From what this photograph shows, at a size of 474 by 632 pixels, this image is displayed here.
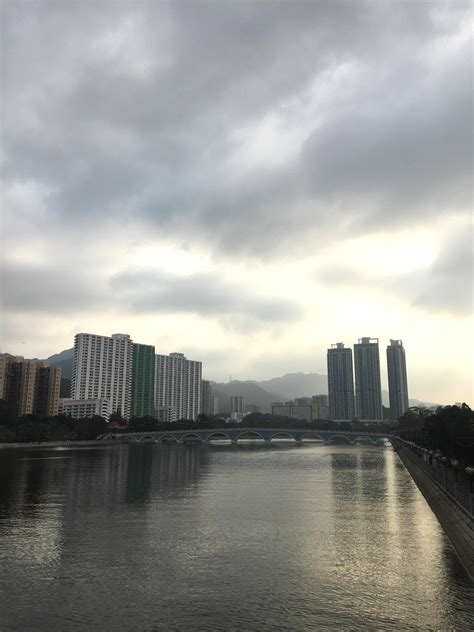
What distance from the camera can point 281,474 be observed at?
68.2 metres

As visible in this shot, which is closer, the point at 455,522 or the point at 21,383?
the point at 455,522

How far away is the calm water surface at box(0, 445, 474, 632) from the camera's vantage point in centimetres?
1747

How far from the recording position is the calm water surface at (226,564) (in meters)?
17.5

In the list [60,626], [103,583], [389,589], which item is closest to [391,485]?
[389,589]

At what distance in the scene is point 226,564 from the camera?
23.6 meters

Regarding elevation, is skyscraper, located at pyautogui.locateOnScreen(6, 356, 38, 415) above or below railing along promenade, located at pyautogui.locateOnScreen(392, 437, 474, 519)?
above

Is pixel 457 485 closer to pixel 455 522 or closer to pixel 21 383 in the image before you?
pixel 455 522

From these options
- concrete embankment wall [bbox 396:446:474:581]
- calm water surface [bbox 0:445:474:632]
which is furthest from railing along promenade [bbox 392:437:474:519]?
calm water surface [bbox 0:445:474:632]

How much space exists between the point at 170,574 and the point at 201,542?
5.98 m

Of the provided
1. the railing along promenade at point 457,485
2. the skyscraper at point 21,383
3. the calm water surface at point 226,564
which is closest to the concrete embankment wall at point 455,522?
the railing along promenade at point 457,485

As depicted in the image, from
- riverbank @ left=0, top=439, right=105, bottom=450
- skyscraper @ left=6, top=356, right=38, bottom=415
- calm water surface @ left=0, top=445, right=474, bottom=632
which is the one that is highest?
skyscraper @ left=6, top=356, right=38, bottom=415

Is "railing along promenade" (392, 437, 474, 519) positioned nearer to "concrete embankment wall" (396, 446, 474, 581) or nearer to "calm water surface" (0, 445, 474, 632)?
"concrete embankment wall" (396, 446, 474, 581)

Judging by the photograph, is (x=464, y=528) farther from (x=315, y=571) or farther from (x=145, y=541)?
(x=145, y=541)

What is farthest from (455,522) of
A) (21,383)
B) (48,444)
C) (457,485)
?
(21,383)
